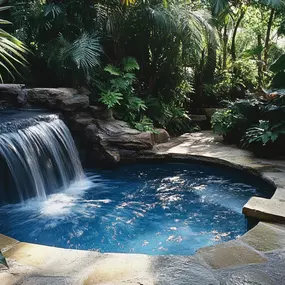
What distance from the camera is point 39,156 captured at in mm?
5168

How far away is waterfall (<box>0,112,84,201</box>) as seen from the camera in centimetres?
475

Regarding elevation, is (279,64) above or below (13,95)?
below

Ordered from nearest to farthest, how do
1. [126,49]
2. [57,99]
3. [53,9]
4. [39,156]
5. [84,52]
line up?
1. [39,156]
2. [57,99]
3. [84,52]
4. [53,9]
5. [126,49]

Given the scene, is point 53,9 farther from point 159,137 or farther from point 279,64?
point 279,64

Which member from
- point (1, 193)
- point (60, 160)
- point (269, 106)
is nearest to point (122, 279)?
point (1, 193)

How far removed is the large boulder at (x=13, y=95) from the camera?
651cm

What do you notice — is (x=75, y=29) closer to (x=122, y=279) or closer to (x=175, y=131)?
(x=175, y=131)

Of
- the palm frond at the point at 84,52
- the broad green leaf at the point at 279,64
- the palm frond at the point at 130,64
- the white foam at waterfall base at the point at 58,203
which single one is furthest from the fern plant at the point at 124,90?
the broad green leaf at the point at 279,64

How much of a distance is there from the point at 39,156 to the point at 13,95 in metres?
2.12

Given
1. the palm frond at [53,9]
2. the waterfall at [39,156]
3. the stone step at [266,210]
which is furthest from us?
the palm frond at [53,9]

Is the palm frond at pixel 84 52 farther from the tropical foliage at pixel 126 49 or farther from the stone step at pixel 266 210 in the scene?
the stone step at pixel 266 210

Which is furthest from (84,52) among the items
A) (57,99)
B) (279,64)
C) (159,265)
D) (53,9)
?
(159,265)

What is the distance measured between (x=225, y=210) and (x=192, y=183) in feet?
3.59

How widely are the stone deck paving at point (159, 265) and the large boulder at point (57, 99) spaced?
3.67 m
